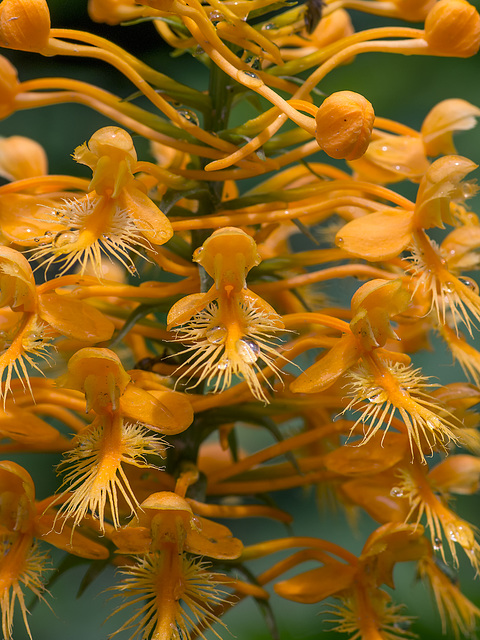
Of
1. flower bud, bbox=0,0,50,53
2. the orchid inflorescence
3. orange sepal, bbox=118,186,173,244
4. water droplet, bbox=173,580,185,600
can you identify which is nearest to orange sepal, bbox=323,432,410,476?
the orchid inflorescence

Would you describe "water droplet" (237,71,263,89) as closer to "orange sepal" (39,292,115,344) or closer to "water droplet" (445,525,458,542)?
"orange sepal" (39,292,115,344)

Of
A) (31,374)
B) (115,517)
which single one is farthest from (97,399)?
(31,374)

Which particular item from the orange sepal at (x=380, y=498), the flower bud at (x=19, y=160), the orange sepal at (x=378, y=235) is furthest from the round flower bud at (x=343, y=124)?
the flower bud at (x=19, y=160)

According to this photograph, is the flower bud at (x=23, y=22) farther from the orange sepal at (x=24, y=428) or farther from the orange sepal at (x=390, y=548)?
the orange sepal at (x=390, y=548)

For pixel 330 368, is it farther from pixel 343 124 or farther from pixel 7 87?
pixel 7 87

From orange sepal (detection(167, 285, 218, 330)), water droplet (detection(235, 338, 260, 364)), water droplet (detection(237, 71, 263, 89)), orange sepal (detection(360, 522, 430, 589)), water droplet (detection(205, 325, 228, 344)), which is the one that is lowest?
orange sepal (detection(360, 522, 430, 589))

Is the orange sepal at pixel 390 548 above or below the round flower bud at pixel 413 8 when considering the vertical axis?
below

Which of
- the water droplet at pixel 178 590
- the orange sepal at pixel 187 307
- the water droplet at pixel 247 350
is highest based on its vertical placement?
the orange sepal at pixel 187 307
